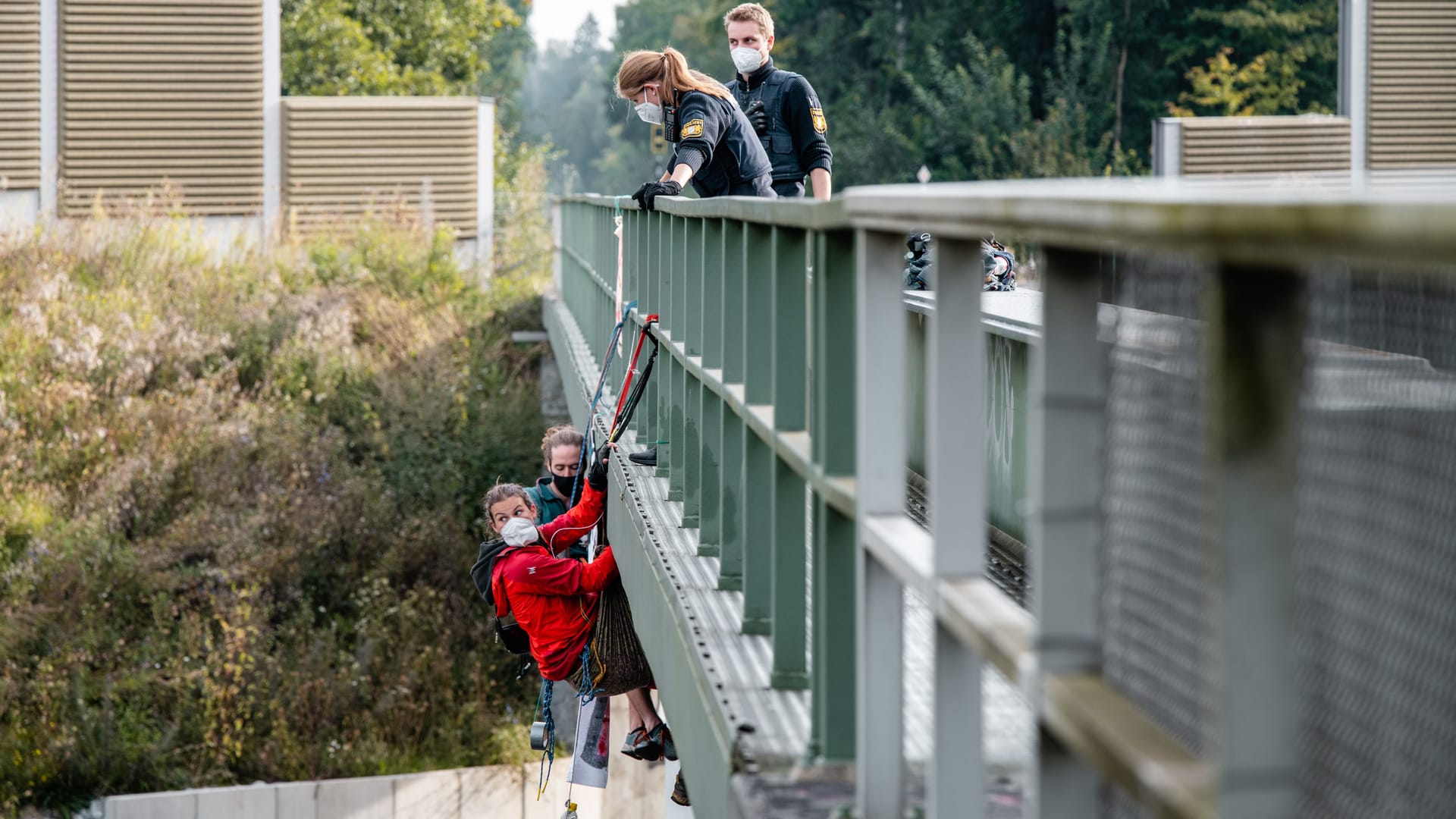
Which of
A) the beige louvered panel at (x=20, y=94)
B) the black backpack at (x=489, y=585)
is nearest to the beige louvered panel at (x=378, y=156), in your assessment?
the beige louvered panel at (x=20, y=94)

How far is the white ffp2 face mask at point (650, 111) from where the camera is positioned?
6.31 m

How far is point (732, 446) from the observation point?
14.2ft

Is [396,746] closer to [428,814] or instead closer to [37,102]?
[428,814]

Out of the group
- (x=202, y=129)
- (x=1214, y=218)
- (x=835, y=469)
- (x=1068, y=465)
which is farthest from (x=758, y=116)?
(x=202, y=129)

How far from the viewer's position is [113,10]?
2433 centimetres

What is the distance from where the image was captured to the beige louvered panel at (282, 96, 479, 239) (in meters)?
24.7

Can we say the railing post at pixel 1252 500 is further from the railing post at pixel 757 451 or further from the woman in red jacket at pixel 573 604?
the woman in red jacket at pixel 573 604

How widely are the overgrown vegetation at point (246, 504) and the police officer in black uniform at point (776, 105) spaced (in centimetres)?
936

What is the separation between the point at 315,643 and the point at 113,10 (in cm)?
1274

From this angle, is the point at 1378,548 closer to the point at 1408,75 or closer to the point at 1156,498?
the point at 1156,498

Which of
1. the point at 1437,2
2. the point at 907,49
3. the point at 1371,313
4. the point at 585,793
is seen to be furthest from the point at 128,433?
the point at 907,49

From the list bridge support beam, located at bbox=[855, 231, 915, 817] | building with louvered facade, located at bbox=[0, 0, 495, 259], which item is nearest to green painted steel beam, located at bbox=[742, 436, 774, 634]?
bridge support beam, located at bbox=[855, 231, 915, 817]

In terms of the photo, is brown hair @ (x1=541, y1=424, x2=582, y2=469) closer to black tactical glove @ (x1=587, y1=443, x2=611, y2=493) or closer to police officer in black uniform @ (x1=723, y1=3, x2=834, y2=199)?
black tactical glove @ (x1=587, y1=443, x2=611, y2=493)

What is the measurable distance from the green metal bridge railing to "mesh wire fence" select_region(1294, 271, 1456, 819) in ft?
0.13
